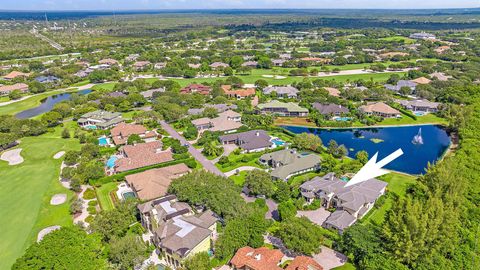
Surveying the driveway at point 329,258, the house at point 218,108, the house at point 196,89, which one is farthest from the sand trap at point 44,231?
the house at point 196,89

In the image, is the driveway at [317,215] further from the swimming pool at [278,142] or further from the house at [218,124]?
the house at [218,124]

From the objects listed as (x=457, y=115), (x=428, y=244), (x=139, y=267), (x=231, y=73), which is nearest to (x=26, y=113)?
(x=231, y=73)

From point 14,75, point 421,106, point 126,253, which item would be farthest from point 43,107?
point 421,106

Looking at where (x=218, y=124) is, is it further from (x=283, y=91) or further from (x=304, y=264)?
(x=304, y=264)

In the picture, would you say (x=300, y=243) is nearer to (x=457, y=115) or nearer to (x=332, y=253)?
(x=332, y=253)

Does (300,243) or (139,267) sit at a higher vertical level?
(300,243)
